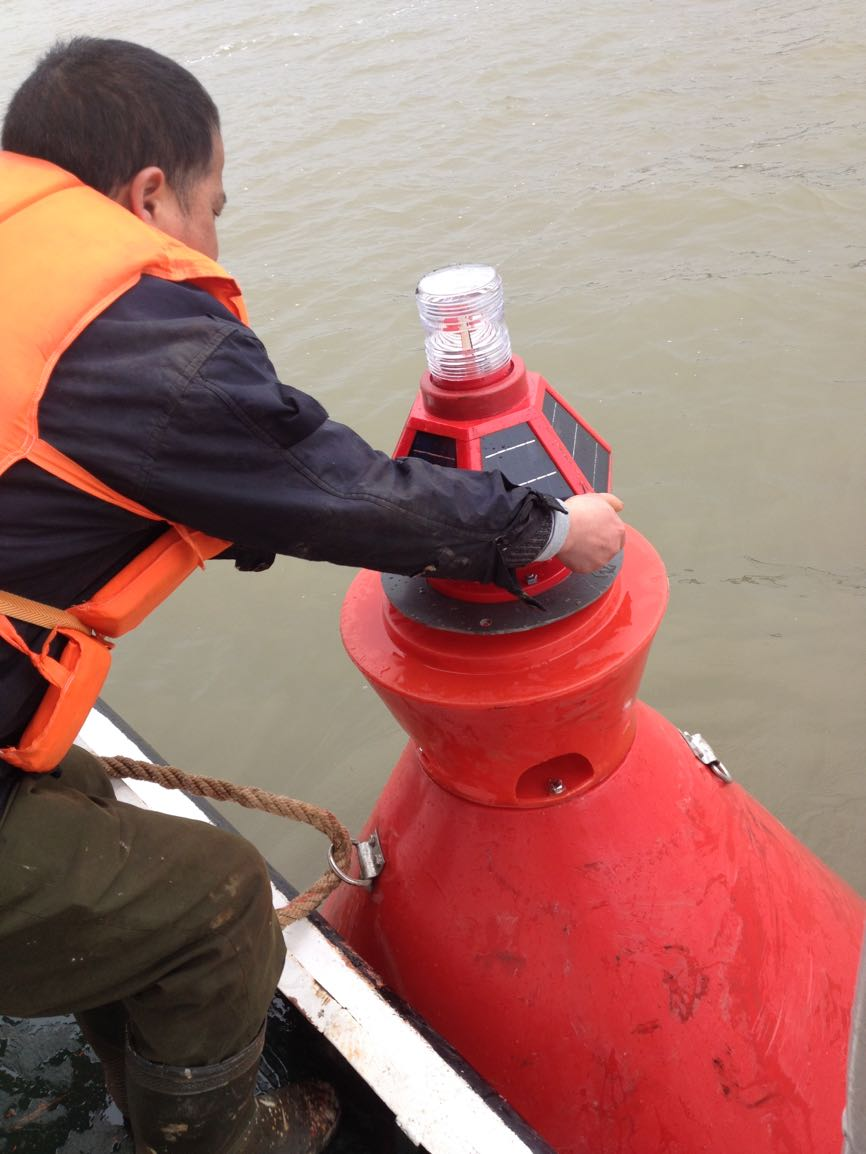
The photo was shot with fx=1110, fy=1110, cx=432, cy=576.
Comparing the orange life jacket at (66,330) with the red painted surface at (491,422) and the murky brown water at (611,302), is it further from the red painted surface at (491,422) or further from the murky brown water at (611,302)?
the murky brown water at (611,302)

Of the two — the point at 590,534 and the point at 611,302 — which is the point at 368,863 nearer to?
the point at 590,534

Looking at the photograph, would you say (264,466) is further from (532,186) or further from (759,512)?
(532,186)

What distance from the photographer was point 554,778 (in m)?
1.87

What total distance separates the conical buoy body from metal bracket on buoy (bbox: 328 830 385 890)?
10cm

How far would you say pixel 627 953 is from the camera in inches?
70.8

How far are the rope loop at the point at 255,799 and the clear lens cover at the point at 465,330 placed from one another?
0.92 meters

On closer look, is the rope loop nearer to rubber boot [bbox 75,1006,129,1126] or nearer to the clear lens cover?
rubber boot [bbox 75,1006,129,1126]

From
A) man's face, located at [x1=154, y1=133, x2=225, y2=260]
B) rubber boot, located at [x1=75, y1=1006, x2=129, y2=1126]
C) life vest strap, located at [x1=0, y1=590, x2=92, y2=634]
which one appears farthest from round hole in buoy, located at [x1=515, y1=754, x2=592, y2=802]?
man's face, located at [x1=154, y1=133, x2=225, y2=260]

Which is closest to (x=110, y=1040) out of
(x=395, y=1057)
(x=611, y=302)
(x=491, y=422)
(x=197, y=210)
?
(x=395, y=1057)

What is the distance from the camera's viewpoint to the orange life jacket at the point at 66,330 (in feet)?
4.64

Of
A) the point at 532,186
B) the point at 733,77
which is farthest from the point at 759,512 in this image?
the point at 733,77

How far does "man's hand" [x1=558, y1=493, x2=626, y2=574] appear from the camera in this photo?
165cm

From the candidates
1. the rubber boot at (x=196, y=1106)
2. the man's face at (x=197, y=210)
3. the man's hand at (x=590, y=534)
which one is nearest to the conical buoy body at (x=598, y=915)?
the man's hand at (x=590, y=534)

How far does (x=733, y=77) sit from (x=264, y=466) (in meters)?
8.32
